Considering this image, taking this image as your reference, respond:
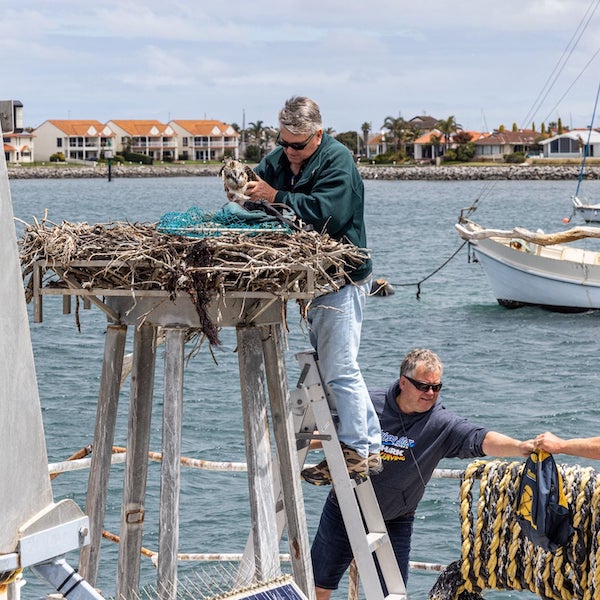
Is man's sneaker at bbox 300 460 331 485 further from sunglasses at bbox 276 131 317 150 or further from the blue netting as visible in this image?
sunglasses at bbox 276 131 317 150

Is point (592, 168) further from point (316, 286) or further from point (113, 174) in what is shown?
point (316, 286)

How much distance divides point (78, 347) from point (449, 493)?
1669 centimetres

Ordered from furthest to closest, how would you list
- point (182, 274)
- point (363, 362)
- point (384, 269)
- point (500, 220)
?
point (500, 220) < point (384, 269) < point (363, 362) < point (182, 274)

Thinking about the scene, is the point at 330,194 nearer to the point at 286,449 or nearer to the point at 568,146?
the point at 286,449

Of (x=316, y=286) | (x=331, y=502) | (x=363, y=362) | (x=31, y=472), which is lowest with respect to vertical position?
(x=363, y=362)

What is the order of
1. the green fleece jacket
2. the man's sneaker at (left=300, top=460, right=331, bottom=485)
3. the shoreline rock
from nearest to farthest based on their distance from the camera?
the green fleece jacket < the man's sneaker at (left=300, top=460, right=331, bottom=485) < the shoreline rock

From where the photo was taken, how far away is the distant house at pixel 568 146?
188250 mm

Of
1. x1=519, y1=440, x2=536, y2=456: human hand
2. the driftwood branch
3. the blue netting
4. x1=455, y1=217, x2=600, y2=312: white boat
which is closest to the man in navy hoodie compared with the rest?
x1=519, y1=440, x2=536, y2=456: human hand

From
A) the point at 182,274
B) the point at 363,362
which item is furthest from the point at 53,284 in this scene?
the point at 363,362

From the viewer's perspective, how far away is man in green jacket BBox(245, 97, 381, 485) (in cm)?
599

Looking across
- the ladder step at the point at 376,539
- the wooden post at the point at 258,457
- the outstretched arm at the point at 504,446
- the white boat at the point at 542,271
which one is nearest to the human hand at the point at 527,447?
the outstretched arm at the point at 504,446

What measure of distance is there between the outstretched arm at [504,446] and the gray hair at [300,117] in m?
1.88

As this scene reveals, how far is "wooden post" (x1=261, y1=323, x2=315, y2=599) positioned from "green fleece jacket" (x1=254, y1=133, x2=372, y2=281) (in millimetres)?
560

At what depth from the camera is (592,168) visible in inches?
6698
